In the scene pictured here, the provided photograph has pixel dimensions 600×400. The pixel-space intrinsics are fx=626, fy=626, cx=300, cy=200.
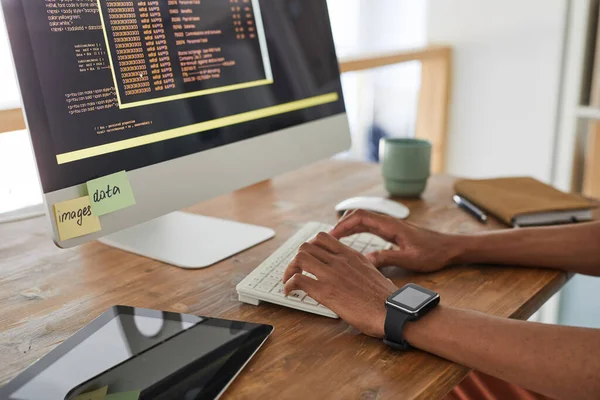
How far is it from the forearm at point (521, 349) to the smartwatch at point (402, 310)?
0.01 metres

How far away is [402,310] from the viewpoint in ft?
2.40

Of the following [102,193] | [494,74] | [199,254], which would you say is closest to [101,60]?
[102,193]

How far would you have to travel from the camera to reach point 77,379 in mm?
651

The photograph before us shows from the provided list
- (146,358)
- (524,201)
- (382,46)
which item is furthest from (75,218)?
(382,46)

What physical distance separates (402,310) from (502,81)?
1730 mm

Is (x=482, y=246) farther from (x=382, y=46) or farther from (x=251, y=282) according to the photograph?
(x=382, y=46)

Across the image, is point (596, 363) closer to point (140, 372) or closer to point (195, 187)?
point (140, 372)

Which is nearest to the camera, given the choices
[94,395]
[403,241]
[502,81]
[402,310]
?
[94,395]

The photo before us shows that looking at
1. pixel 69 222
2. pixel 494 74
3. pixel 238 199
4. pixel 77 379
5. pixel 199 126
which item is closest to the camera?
pixel 77 379

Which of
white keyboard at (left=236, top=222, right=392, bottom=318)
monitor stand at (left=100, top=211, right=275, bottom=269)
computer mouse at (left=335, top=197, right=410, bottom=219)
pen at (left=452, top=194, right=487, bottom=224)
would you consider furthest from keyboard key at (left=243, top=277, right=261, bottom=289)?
pen at (left=452, top=194, right=487, bottom=224)

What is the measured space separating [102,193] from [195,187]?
6.6 inches

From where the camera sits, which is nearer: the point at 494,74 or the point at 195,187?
the point at 195,187

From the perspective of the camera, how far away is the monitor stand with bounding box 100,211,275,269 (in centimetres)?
98

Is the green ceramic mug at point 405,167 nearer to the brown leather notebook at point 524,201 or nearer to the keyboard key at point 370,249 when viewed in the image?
the brown leather notebook at point 524,201
